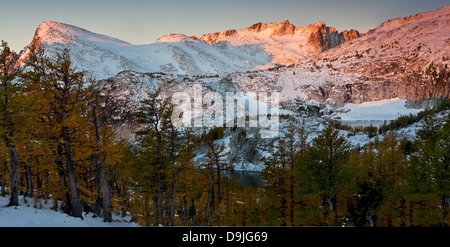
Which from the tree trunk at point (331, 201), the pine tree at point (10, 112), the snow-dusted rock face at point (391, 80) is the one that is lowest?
the tree trunk at point (331, 201)

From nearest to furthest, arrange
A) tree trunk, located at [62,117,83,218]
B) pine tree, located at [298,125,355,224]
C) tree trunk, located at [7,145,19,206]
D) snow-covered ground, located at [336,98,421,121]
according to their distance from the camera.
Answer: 1. tree trunk, located at [7,145,19,206]
2. tree trunk, located at [62,117,83,218]
3. pine tree, located at [298,125,355,224]
4. snow-covered ground, located at [336,98,421,121]

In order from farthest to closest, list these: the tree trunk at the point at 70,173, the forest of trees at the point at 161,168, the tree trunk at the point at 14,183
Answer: the tree trunk at the point at 70,173 < the forest of trees at the point at 161,168 < the tree trunk at the point at 14,183

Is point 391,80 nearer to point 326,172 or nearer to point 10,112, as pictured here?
point 326,172

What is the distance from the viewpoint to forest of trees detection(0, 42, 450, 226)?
1817 centimetres

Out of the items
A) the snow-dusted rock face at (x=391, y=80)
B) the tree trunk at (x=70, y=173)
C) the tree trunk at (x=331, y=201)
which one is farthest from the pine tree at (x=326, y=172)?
the snow-dusted rock face at (x=391, y=80)

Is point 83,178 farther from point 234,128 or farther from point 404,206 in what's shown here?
point 234,128

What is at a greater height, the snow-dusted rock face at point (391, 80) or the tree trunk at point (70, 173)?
the snow-dusted rock face at point (391, 80)

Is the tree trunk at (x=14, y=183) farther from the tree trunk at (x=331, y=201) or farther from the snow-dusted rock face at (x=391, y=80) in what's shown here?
the snow-dusted rock face at (x=391, y=80)

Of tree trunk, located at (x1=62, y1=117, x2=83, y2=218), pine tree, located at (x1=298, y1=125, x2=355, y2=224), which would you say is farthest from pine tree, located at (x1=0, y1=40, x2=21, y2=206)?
pine tree, located at (x1=298, y1=125, x2=355, y2=224)

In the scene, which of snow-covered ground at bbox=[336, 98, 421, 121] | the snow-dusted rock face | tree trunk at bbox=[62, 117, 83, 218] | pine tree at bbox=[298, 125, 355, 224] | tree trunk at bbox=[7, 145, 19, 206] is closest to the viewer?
tree trunk at bbox=[7, 145, 19, 206]

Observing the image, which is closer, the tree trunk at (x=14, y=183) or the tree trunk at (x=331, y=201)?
the tree trunk at (x=14, y=183)

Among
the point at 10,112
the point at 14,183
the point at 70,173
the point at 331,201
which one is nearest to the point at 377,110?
the point at 331,201

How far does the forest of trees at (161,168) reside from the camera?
715 inches

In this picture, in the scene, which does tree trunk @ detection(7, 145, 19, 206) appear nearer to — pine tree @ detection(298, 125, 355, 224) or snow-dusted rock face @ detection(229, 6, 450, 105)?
pine tree @ detection(298, 125, 355, 224)
